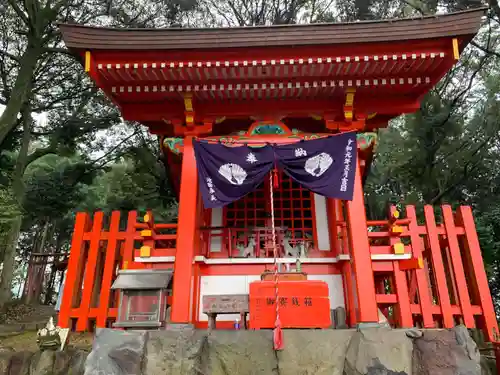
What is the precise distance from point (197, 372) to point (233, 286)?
204 cm

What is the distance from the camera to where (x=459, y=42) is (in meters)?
5.81

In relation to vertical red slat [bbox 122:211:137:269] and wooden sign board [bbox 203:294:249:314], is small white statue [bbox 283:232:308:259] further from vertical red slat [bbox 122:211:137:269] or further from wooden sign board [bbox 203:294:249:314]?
vertical red slat [bbox 122:211:137:269]

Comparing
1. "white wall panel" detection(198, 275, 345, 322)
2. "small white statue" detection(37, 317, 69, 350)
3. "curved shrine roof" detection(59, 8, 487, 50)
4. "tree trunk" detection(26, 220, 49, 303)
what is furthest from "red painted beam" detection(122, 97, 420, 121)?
"tree trunk" detection(26, 220, 49, 303)

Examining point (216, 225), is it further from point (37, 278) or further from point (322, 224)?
point (37, 278)

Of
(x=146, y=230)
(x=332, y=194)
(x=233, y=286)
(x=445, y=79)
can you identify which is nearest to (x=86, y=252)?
(x=146, y=230)

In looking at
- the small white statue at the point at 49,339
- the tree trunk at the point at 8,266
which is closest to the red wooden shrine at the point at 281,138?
the small white statue at the point at 49,339

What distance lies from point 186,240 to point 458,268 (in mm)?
4638

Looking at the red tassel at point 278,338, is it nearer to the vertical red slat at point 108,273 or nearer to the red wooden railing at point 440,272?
the red wooden railing at point 440,272

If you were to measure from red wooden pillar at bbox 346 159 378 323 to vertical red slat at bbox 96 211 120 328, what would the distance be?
14.0 ft

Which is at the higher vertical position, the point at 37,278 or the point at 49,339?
the point at 37,278

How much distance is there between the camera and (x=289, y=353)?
4.91 metres

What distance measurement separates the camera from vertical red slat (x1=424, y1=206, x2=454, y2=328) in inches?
246

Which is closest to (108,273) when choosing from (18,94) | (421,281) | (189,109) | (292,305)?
(189,109)

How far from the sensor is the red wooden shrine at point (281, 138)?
589 cm
